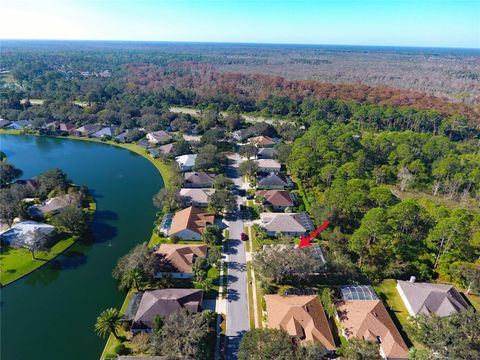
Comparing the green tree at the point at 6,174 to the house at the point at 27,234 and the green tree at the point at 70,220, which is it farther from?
the green tree at the point at 70,220

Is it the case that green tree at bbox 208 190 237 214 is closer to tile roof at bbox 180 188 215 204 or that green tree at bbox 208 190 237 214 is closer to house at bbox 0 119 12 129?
tile roof at bbox 180 188 215 204

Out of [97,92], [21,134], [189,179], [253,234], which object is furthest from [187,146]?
[97,92]

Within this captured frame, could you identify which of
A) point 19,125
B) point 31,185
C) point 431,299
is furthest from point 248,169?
point 19,125

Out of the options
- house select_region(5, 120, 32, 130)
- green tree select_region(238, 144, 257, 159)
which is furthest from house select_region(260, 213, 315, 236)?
house select_region(5, 120, 32, 130)

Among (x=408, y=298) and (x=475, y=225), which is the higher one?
(x=475, y=225)

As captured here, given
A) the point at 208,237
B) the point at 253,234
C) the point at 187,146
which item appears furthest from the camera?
the point at 187,146

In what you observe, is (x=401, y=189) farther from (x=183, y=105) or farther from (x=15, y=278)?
(x=183, y=105)

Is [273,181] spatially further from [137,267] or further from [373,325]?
[373,325]

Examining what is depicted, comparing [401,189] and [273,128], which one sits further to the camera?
[273,128]
